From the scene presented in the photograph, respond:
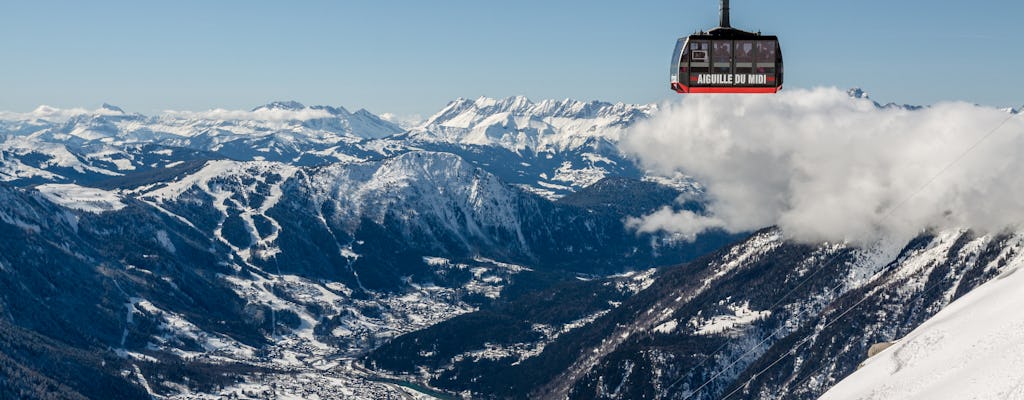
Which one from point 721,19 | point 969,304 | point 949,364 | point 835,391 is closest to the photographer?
point 721,19

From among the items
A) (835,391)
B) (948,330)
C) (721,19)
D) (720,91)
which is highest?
(721,19)

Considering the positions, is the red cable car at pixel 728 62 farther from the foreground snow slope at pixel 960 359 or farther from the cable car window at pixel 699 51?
the foreground snow slope at pixel 960 359

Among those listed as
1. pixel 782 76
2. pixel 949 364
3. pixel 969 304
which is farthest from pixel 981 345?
pixel 782 76

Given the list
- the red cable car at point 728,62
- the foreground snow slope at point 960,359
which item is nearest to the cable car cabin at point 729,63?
the red cable car at point 728,62

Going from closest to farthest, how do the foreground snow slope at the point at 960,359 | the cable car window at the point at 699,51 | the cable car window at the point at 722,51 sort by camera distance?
the cable car window at the point at 722,51 → the cable car window at the point at 699,51 → the foreground snow slope at the point at 960,359

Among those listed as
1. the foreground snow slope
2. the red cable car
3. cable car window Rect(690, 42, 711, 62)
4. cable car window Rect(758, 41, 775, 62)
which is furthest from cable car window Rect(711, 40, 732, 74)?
the foreground snow slope

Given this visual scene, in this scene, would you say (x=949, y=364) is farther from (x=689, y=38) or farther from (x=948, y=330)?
(x=689, y=38)

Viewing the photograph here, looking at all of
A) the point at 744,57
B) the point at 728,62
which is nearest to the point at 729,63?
the point at 728,62

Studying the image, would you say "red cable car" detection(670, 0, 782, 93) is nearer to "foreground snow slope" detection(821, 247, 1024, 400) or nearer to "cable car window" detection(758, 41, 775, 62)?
"cable car window" detection(758, 41, 775, 62)
